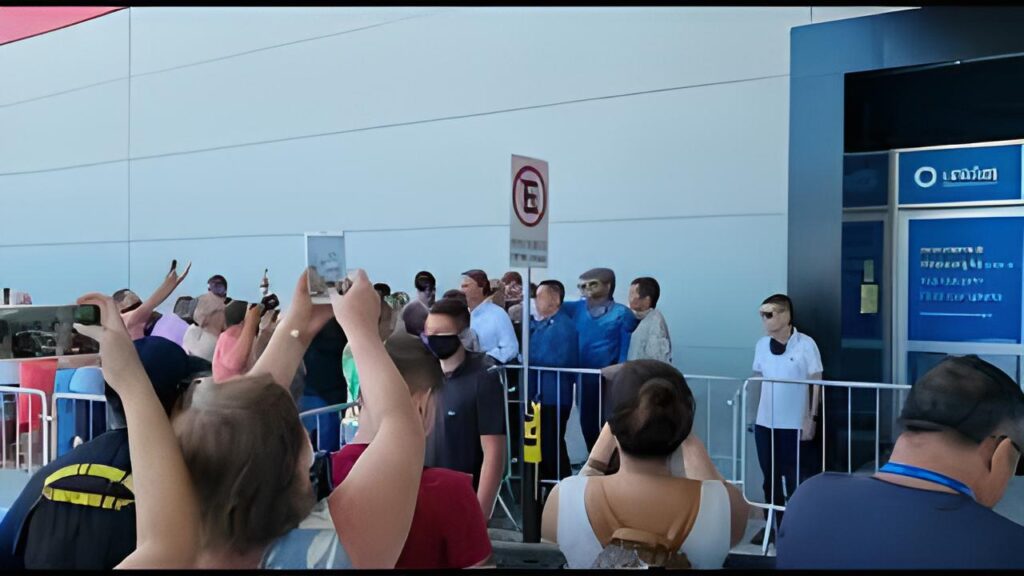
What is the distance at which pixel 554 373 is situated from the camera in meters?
5.42

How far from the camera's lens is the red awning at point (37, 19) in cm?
441

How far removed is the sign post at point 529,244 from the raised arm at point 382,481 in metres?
2.32

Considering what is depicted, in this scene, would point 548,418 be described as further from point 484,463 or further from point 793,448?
point 484,463

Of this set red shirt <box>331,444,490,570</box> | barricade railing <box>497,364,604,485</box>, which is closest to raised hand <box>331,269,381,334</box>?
red shirt <box>331,444,490,570</box>

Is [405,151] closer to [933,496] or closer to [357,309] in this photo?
[357,309]

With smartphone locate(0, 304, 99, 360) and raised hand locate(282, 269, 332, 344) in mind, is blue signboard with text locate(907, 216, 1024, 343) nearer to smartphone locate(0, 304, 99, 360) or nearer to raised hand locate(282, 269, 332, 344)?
raised hand locate(282, 269, 332, 344)

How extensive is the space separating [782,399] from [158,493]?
3641 millimetres

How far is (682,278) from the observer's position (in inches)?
195

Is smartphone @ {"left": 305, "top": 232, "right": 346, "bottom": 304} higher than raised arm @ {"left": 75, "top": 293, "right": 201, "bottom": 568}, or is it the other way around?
smartphone @ {"left": 305, "top": 232, "right": 346, "bottom": 304}

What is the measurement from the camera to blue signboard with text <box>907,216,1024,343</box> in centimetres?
546

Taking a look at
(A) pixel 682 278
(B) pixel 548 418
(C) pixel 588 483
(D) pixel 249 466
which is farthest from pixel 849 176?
(D) pixel 249 466

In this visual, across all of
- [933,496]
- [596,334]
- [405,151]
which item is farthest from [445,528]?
[405,151]

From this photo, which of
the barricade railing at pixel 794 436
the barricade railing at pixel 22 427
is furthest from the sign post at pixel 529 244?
the barricade railing at pixel 22 427

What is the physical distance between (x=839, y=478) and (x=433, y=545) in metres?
0.92
